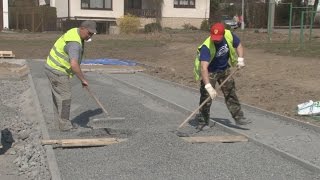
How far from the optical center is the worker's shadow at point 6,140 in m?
7.78

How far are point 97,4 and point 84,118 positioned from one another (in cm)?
3645

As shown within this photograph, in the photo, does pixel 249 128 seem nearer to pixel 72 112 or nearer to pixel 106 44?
pixel 72 112

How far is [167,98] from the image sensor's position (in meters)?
12.1

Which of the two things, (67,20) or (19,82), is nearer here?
(19,82)

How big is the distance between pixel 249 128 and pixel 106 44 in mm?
20587

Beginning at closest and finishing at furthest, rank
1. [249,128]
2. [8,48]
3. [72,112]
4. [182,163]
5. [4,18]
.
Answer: [182,163], [249,128], [72,112], [8,48], [4,18]

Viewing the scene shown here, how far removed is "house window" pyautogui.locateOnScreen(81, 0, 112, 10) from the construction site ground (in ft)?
83.8

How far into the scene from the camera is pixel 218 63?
851 centimetres

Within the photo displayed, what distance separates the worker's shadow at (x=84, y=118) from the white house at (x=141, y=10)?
34615 mm

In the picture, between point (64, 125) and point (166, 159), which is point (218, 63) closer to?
point (166, 159)

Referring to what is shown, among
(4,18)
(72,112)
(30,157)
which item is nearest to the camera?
(30,157)

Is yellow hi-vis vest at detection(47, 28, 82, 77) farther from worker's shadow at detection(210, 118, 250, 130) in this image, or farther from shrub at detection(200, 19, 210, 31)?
shrub at detection(200, 19, 210, 31)

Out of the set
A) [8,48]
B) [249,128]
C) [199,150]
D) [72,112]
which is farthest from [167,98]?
[8,48]

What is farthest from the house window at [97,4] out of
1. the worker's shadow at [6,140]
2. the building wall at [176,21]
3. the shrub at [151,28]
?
the worker's shadow at [6,140]
